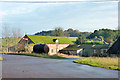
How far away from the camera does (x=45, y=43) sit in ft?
50.4

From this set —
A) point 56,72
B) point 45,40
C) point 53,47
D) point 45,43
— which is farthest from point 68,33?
point 45,40

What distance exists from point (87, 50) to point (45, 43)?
4.44 metres

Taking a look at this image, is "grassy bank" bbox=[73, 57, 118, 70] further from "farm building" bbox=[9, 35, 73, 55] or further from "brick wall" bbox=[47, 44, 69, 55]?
"brick wall" bbox=[47, 44, 69, 55]

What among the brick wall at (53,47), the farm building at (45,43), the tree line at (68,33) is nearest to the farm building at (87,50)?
the brick wall at (53,47)

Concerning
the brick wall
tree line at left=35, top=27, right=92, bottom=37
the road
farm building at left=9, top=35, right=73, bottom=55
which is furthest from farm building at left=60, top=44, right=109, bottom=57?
the road

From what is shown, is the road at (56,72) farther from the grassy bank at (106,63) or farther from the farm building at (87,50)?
the farm building at (87,50)

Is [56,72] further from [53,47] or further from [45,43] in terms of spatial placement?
[45,43]

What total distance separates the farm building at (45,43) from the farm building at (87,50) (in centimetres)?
64

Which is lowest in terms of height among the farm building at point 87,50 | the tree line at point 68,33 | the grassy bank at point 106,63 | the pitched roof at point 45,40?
the grassy bank at point 106,63

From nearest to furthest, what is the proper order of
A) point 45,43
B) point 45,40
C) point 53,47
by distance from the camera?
point 53,47, point 45,43, point 45,40

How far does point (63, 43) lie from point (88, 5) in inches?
454

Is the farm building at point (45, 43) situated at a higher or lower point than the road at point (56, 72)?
higher

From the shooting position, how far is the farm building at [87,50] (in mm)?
11445

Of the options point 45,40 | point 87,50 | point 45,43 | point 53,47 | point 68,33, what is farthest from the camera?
point 45,40
